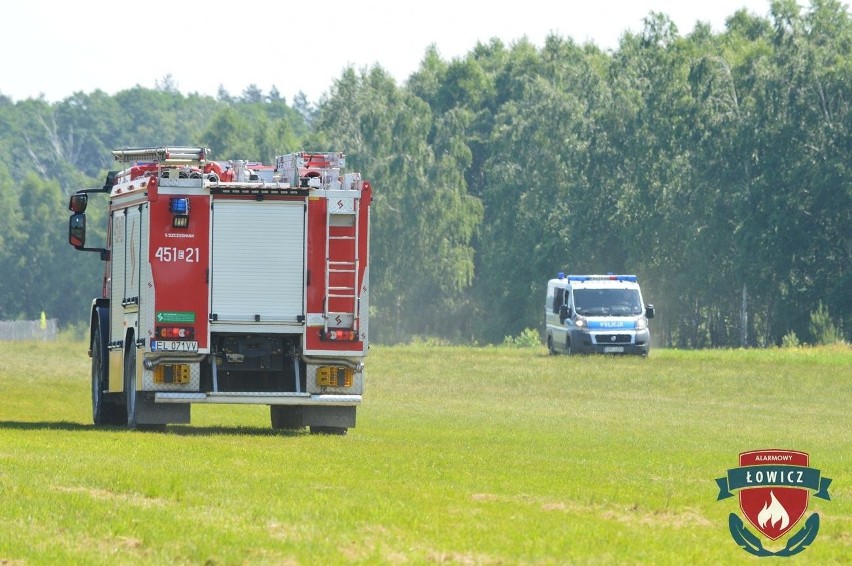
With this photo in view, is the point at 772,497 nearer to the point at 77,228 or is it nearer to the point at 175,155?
the point at 175,155

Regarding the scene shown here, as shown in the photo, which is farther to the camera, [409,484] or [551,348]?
[551,348]

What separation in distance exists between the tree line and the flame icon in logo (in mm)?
60513

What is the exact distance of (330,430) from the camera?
25766 millimetres

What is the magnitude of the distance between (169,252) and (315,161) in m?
2.66

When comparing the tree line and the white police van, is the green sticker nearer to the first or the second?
the white police van

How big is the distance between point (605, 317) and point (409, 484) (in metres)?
37.0

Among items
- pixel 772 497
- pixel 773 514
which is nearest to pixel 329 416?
pixel 773 514

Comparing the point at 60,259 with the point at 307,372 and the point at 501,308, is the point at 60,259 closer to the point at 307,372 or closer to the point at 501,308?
the point at 501,308

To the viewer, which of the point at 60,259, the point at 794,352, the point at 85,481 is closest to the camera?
the point at 85,481

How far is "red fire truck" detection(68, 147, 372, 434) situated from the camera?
24328mm

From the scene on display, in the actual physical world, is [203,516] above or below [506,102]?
below

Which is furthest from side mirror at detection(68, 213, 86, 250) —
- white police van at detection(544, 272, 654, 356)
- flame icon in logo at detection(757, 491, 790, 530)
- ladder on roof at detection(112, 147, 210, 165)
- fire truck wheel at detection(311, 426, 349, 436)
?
white police van at detection(544, 272, 654, 356)

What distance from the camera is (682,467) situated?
20562 millimetres

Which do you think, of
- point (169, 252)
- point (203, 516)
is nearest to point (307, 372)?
point (169, 252)
